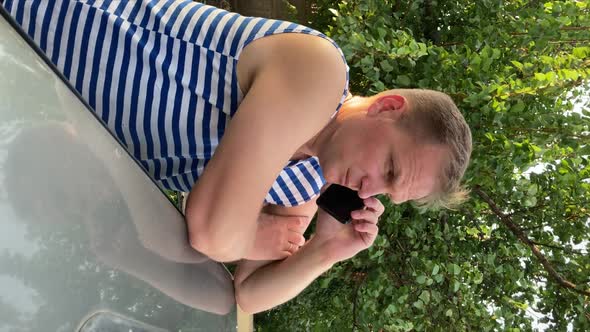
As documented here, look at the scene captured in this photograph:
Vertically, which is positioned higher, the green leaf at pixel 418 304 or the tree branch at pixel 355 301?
the green leaf at pixel 418 304

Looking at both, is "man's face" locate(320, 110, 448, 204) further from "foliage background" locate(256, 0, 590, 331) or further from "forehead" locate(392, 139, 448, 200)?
"foliage background" locate(256, 0, 590, 331)

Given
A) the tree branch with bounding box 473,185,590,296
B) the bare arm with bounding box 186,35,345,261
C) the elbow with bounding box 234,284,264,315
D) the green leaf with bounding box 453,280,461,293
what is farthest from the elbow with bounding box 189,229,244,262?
the tree branch with bounding box 473,185,590,296

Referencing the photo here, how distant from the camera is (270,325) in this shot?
3885 millimetres

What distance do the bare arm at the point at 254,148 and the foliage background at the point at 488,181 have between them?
1.37 m

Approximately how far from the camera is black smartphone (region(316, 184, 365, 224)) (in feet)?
5.31

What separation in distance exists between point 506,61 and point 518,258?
45.5 inches

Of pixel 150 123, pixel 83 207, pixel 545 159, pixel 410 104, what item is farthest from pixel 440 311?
pixel 83 207

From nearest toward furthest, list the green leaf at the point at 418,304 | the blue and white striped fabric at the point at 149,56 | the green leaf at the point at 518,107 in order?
the blue and white striped fabric at the point at 149,56 < the green leaf at the point at 518,107 < the green leaf at the point at 418,304

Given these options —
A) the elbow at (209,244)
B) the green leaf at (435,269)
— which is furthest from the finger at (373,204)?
the green leaf at (435,269)

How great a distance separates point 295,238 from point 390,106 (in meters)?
0.59

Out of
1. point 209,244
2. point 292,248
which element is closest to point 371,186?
point 292,248

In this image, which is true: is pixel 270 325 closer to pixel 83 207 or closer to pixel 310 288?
pixel 310 288

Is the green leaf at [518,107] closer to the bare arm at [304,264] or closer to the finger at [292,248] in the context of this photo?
the bare arm at [304,264]

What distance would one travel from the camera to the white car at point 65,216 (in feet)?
1.86
